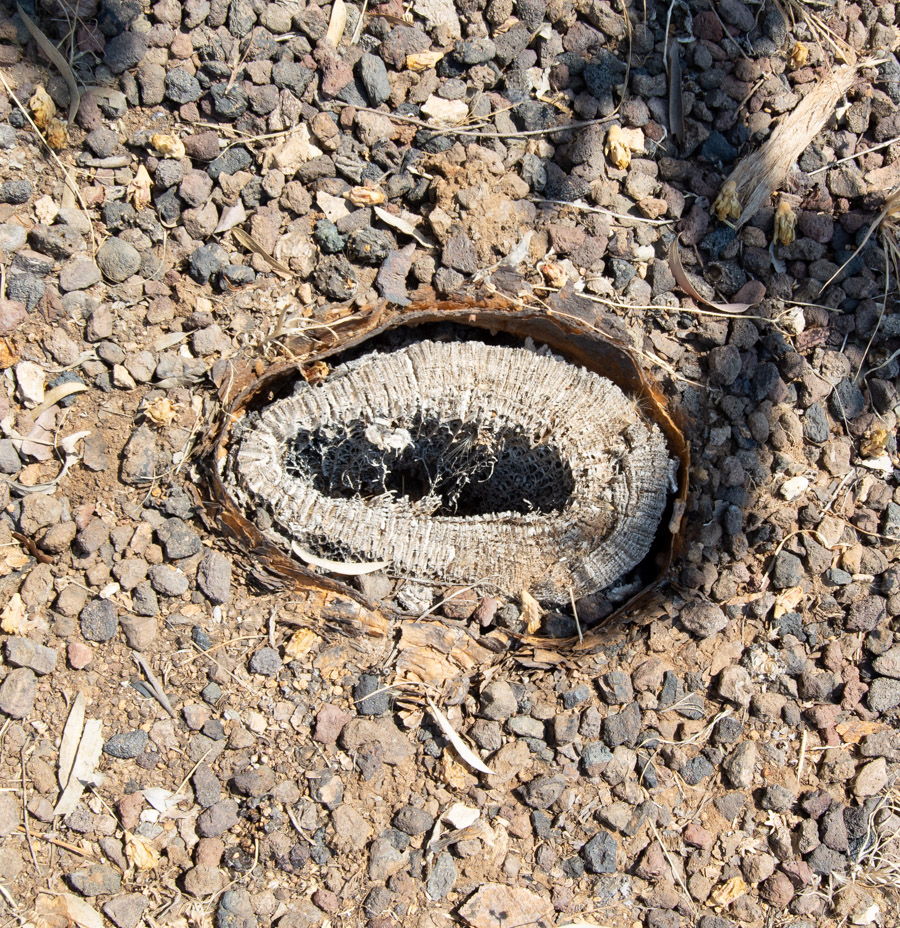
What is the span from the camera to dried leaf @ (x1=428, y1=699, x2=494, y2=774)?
1.28m

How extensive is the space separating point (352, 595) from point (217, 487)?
0.98ft

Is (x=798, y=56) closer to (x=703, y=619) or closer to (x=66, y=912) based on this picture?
(x=703, y=619)

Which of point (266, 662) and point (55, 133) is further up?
point (55, 133)

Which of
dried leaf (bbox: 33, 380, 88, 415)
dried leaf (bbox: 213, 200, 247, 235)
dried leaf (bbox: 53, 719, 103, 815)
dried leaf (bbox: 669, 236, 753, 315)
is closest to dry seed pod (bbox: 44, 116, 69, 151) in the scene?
dried leaf (bbox: 213, 200, 247, 235)

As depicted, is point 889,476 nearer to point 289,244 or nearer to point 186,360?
point 289,244

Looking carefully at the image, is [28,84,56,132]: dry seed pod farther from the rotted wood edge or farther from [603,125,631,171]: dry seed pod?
[603,125,631,171]: dry seed pod

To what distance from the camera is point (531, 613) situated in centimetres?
141

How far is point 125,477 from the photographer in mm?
1288

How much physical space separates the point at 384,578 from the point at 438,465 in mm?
289

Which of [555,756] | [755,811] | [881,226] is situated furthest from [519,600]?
[881,226]

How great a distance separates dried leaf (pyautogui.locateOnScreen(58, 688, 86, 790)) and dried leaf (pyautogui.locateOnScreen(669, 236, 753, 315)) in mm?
1284

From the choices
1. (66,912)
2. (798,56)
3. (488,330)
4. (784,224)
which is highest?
(798,56)

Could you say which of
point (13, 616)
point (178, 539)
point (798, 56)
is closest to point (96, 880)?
point (13, 616)

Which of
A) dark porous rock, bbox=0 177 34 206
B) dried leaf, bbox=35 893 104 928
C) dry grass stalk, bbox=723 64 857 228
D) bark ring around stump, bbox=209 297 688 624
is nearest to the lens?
dried leaf, bbox=35 893 104 928
